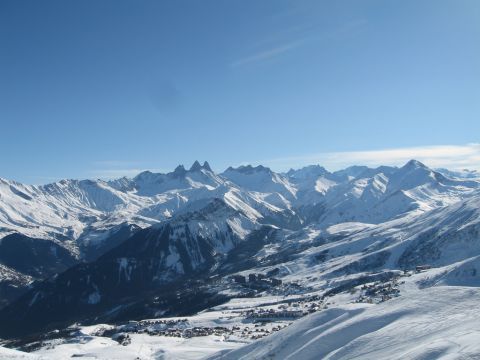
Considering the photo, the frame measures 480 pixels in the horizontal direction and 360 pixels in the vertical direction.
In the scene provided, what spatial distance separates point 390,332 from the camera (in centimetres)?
8606

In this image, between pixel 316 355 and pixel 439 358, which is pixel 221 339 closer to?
pixel 316 355

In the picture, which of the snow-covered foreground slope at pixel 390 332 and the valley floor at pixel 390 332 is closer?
the snow-covered foreground slope at pixel 390 332

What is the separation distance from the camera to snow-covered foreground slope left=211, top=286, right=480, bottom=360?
221ft

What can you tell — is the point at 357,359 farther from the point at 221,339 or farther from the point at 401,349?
the point at 221,339

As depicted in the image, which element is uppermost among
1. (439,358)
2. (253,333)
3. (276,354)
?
(439,358)

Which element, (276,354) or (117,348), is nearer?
(276,354)

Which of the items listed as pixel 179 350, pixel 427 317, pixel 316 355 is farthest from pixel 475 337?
pixel 179 350

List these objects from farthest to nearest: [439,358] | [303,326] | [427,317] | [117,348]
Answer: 1. [117,348]
2. [303,326]
3. [427,317]
4. [439,358]

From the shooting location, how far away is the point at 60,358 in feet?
538

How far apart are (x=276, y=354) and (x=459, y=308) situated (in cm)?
3573

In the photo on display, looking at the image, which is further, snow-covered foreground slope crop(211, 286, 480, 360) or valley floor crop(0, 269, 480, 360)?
valley floor crop(0, 269, 480, 360)

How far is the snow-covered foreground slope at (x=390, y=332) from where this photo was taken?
2657 inches

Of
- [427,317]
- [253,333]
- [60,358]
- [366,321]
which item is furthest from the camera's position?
[253,333]

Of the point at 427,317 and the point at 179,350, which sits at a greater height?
the point at 427,317
